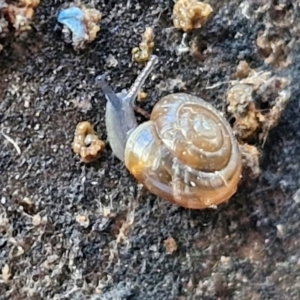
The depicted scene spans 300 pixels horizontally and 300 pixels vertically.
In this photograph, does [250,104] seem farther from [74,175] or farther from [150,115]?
[74,175]

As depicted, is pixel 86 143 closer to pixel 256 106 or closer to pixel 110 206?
pixel 110 206

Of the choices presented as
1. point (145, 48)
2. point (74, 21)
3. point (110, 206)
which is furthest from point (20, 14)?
point (110, 206)

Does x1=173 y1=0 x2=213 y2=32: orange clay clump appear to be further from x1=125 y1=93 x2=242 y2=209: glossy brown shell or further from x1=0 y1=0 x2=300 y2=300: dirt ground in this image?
x1=125 y1=93 x2=242 y2=209: glossy brown shell

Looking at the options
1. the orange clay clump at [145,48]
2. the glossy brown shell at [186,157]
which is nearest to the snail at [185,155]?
the glossy brown shell at [186,157]

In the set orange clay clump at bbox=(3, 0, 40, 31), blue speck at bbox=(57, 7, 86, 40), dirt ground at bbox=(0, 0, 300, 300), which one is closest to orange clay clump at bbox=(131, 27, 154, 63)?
dirt ground at bbox=(0, 0, 300, 300)

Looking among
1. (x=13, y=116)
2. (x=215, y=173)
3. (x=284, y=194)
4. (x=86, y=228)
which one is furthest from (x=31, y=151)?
(x=284, y=194)

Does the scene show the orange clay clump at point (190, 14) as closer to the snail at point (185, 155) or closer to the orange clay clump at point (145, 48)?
the orange clay clump at point (145, 48)
